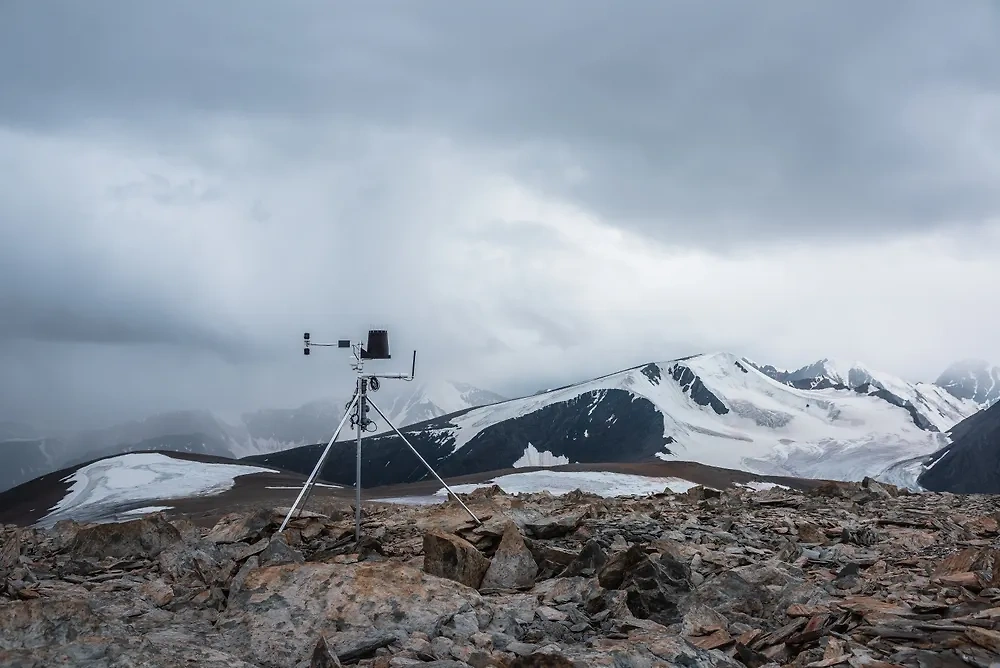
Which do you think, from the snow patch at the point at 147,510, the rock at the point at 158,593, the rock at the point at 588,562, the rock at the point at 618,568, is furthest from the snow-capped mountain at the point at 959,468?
the rock at the point at 158,593

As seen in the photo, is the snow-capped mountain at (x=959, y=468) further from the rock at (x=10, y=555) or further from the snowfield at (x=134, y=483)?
the rock at (x=10, y=555)

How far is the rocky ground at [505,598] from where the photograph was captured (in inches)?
251

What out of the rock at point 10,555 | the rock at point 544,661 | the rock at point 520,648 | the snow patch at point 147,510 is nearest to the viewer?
the rock at point 544,661

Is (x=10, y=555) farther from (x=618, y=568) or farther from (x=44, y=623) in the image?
(x=618, y=568)

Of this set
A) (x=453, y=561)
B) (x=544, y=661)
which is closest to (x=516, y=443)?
(x=453, y=561)

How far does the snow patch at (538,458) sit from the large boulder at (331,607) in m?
144

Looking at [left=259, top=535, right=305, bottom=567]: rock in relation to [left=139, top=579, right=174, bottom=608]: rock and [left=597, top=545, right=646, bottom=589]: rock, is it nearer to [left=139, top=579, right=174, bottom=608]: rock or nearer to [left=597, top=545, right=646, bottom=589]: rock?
[left=139, top=579, right=174, bottom=608]: rock

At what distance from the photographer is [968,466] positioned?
9944cm

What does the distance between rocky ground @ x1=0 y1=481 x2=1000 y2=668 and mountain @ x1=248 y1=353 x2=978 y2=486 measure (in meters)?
120

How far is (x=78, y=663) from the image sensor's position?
618 centimetres

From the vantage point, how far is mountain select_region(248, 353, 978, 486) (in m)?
137

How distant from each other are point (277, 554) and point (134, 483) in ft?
157

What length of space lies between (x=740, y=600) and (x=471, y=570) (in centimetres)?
401

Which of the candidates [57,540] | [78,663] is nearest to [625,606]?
[78,663]
